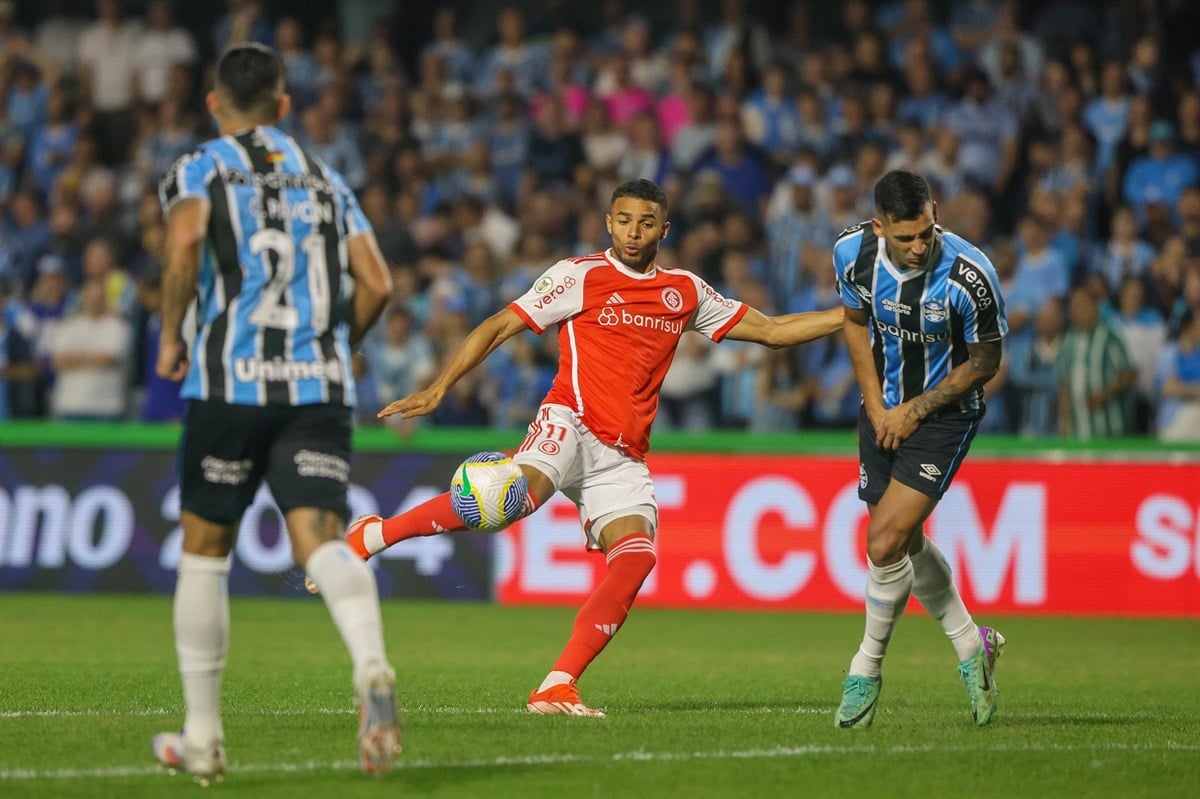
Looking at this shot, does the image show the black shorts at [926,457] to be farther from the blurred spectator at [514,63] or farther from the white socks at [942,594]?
the blurred spectator at [514,63]

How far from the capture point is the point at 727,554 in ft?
47.5

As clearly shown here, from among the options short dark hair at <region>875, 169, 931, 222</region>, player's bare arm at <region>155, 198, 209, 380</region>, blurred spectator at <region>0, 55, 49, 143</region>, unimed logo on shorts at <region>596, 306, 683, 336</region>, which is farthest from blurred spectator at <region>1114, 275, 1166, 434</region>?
blurred spectator at <region>0, 55, 49, 143</region>

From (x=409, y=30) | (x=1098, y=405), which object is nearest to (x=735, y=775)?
(x=1098, y=405)

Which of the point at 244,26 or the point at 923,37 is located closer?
the point at 923,37

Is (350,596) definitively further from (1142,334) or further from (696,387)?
(1142,334)

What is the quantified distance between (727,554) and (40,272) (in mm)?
8158

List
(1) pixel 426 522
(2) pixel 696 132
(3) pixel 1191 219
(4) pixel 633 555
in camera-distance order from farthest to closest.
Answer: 1. (2) pixel 696 132
2. (3) pixel 1191 219
3. (1) pixel 426 522
4. (4) pixel 633 555

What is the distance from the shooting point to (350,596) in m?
5.82

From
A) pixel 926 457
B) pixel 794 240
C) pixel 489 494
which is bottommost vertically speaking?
pixel 489 494

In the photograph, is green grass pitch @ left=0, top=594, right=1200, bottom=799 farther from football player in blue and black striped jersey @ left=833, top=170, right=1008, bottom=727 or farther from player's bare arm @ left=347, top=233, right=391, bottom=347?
player's bare arm @ left=347, top=233, right=391, bottom=347

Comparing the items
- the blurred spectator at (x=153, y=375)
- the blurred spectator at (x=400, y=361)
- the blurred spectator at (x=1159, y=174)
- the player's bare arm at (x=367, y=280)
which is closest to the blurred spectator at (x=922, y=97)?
the blurred spectator at (x=1159, y=174)

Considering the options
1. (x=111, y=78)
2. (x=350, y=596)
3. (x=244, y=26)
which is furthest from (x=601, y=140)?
(x=350, y=596)

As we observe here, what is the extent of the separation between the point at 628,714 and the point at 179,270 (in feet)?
10.3

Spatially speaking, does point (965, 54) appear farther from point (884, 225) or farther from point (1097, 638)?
point (884, 225)
